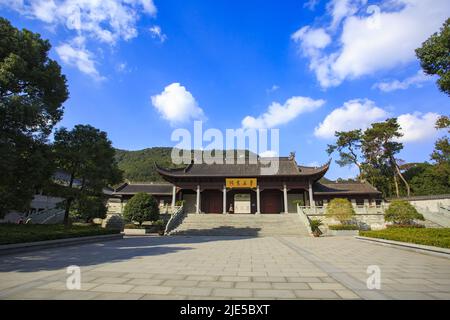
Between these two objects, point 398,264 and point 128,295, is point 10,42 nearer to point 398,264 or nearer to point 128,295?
point 128,295

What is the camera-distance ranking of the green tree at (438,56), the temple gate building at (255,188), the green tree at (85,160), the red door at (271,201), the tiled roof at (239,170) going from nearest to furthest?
the green tree at (438,56) → the green tree at (85,160) → the tiled roof at (239,170) → the temple gate building at (255,188) → the red door at (271,201)

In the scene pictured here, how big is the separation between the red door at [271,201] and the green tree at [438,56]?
61.1 ft

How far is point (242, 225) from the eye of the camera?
21391 mm

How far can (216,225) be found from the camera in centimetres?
2152

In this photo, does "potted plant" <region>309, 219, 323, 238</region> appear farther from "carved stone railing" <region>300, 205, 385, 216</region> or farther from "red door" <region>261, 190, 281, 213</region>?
"red door" <region>261, 190, 281, 213</region>

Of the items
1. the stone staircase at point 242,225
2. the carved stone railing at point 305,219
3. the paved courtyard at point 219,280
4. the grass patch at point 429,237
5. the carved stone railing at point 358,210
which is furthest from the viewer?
the carved stone railing at point 358,210

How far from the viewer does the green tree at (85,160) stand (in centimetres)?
1288

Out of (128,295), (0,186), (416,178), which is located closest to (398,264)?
(128,295)

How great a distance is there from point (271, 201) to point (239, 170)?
16.8 ft

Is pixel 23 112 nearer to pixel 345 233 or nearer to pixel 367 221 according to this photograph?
pixel 345 233

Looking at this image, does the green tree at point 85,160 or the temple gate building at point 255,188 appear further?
the temple gate building at point 255,188

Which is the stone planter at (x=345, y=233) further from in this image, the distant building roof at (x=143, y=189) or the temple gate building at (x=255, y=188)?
the distant building roof at (x=143, y=189)

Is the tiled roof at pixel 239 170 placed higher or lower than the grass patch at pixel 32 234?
higher

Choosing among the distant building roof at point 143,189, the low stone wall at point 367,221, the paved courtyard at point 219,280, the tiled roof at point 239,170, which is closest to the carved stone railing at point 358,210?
the low stone wall at point 367,221
